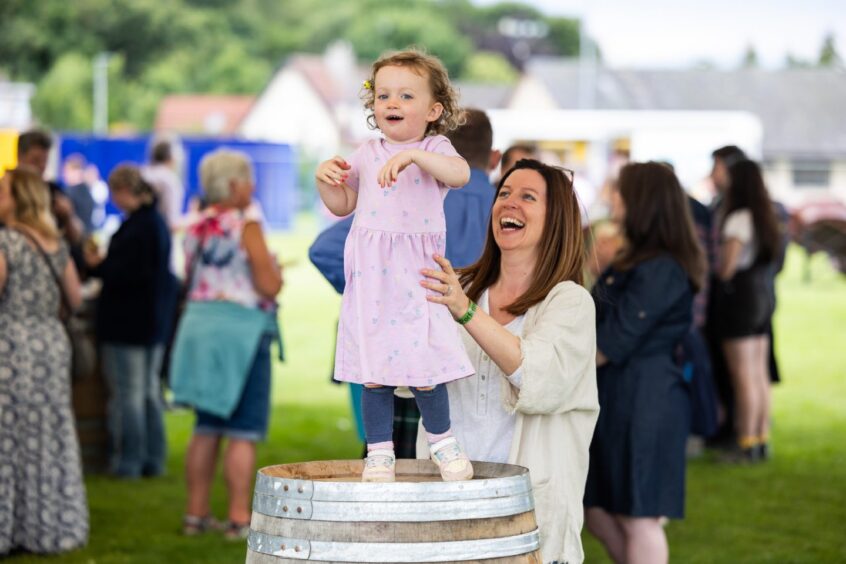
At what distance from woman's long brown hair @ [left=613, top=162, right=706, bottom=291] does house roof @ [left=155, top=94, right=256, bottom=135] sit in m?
73.6

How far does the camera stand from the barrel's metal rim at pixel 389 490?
2959mm

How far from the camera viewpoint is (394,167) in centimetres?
313

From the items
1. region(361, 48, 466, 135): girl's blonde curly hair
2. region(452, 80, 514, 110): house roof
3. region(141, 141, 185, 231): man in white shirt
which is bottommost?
region(361, 48, 466, 135): girl's blonde curly hair

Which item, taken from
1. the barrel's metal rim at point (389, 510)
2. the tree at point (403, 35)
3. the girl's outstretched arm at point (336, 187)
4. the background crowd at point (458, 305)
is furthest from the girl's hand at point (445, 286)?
the tree at point (403, 35)

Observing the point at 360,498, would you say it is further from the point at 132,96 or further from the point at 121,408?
the point at 132,96

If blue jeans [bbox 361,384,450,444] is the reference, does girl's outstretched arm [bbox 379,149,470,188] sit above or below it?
above

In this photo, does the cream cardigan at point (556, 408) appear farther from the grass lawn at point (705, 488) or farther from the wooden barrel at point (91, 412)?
the wooden barrel at point (91, 412)

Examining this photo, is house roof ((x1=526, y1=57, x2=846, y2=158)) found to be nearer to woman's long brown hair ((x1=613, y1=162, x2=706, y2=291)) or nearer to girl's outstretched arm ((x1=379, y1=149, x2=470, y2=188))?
woman's long brown hair ((x1=613, y1=162, x2=706, y2=291))

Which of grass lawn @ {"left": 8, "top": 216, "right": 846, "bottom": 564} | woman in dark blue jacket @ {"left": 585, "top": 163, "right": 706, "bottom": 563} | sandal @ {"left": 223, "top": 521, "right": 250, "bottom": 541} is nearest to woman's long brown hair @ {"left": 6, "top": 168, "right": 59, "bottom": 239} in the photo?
grass lawn @ {"left": 8, "top": 216, "right": 846, "bottom": 564}

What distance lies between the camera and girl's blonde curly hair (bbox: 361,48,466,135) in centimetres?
330

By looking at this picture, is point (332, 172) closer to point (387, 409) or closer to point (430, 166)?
point (430, 166)

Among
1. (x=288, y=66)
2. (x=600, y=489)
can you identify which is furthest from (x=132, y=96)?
(x=600, y=489)

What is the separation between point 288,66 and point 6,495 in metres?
82.4

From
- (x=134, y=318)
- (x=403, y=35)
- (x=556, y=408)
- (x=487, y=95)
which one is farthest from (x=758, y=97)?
(x=556, y=408)
